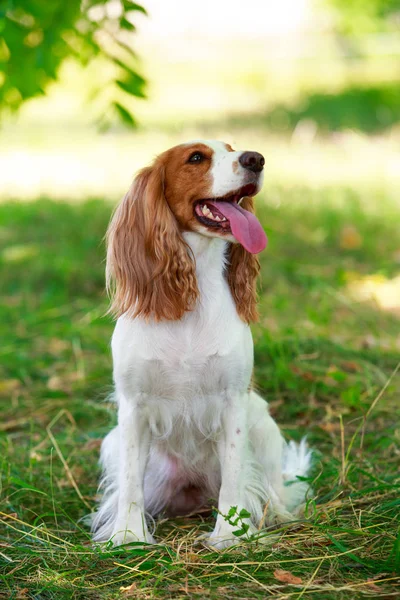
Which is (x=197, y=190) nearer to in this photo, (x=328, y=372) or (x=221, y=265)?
(x=221, y=265)

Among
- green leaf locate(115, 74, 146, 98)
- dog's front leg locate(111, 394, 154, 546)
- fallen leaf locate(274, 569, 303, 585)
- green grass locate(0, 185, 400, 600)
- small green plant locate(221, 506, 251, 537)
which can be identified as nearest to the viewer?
fallen leaf locate(274, 569, 303, 585)

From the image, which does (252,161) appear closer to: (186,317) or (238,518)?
(186,317)

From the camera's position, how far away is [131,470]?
10.6ft

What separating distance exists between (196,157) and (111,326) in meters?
2.83

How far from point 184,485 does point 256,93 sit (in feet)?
51.1

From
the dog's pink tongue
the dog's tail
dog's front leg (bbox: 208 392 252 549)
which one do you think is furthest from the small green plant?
the dog's pink tongue

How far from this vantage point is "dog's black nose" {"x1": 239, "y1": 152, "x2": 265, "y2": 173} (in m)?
3.05

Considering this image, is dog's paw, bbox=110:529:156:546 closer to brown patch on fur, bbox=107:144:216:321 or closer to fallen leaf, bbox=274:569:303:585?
fallen leaf, bbox=274:569:303:585

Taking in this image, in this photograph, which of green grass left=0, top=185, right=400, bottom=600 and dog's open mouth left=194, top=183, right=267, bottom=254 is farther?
dog's open mouth left=194, top=183, right=267, bottom=254

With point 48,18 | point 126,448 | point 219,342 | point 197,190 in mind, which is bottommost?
point 126,448

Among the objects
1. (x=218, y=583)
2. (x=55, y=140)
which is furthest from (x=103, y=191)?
(x=218, y=583)

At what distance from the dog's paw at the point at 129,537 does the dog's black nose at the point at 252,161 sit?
1.42 meters

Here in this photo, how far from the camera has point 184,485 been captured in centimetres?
353

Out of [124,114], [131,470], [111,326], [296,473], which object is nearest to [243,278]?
[131,470]
